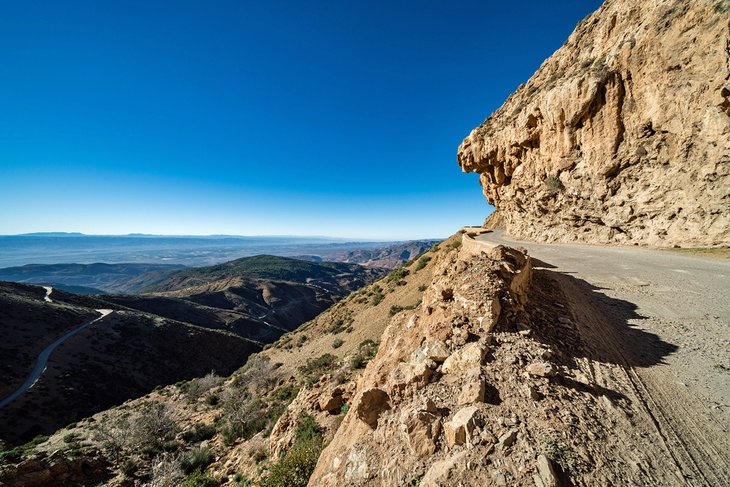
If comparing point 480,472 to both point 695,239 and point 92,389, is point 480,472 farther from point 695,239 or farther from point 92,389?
point 92,389

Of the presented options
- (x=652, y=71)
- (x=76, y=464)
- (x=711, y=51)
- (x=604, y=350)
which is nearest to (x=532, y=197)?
(x=652, y=71)

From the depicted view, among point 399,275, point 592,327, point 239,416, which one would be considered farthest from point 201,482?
point 399,275

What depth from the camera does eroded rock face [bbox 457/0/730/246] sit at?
13.7 metres

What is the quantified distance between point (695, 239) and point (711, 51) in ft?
30.1

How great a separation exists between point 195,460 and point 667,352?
1405cm

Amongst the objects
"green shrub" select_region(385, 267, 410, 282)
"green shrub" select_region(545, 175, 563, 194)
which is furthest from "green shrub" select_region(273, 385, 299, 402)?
"green shrub" select_region(545, 175, 563, 194)

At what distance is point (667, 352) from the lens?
556cm

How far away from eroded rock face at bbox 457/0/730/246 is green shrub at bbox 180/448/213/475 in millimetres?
24116

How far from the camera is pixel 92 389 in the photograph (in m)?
24.8

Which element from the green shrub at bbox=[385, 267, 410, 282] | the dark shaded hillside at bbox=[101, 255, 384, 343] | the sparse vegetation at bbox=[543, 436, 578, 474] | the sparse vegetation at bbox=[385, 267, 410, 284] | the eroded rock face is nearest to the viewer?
the sparse vegetation at bbox=[543, 436, 578, 474]

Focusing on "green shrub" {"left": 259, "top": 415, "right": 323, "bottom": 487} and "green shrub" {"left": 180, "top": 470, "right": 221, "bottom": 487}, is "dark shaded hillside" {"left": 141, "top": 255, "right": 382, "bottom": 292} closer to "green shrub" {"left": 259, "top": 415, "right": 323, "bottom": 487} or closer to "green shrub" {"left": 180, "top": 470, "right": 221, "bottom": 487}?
"green shrub" {"left": 180, "top": 470, "right": 221, "bottom": 487}

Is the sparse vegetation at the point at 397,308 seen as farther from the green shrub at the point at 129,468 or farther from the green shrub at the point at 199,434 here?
the green shrub at the point at 129,468

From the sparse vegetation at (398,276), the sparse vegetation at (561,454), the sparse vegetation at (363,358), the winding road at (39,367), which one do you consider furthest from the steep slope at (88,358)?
the sparse vegetation at (561,454)

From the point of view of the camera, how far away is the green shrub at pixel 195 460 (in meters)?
9.80
